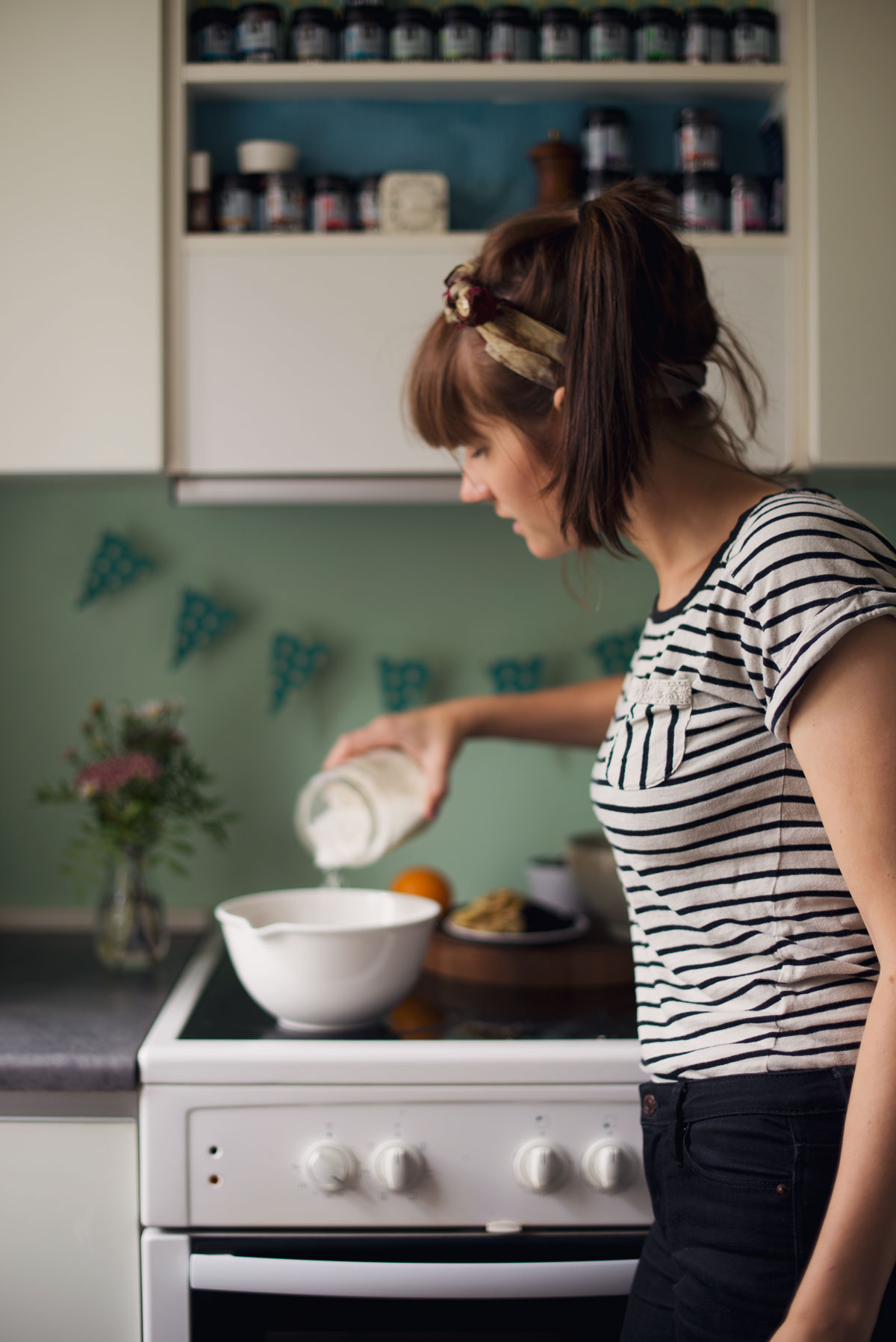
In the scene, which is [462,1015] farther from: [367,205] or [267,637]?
[367,205]

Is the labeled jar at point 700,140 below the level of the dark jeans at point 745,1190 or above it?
above

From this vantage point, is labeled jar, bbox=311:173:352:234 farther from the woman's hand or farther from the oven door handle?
the oven door handle

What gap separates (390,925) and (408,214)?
0.90 metres

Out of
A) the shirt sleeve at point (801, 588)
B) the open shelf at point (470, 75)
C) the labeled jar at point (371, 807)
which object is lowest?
the labeled jar at point (371, 807)

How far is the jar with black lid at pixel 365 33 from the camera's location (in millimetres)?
1441

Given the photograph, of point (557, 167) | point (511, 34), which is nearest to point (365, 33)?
point (511, 34)

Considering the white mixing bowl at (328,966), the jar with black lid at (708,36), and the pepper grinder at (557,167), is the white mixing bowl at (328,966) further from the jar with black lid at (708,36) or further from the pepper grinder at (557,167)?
the jar with black lid at (708,36)

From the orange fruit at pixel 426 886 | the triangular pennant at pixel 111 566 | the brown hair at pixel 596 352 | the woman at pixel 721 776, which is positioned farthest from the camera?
the triangular pennant at pixel 111 566

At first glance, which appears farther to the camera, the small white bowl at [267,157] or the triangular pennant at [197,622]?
the triangular pennant at [197,622]

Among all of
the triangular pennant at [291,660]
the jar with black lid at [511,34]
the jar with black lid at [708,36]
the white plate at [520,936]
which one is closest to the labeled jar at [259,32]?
the jar with black lid at [511,34]

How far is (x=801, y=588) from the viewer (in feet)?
2.38

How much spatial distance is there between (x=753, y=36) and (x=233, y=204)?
2.31 feet

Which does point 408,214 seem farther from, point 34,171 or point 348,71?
point 34,171

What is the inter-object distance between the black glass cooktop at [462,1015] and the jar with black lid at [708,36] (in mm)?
1195
